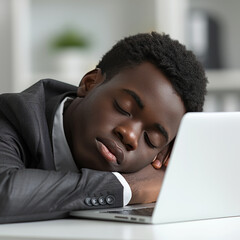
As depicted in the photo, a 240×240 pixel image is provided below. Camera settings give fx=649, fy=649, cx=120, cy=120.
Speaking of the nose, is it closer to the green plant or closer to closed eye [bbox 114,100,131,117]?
closed eye [bbox 114,100,131,117]

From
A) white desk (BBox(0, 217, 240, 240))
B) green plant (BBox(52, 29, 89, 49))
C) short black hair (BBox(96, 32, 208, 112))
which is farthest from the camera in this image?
green plant (BBox(52, 29, 89, 49))

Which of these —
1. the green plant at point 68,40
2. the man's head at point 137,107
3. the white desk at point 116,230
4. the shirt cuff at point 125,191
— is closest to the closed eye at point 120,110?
the man's head at point 137,107

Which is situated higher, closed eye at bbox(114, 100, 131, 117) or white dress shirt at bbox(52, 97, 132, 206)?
closed eye at bbox(114, 100, 131, 117)

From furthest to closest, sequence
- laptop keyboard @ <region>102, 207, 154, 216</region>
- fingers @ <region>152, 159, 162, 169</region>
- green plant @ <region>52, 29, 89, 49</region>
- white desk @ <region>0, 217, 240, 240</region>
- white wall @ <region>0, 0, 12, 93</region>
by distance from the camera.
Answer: green plant @ <region>52, 29, 89, 49</region> < white wall @ <region>0, 0, 12, 93</region> < fingers @ <region>152, 159, 162, 169</region> < laptop keyboard @ <region>102, 207, 154, 216</region> < white desk @ <region>0, 217, 240, 240</region>

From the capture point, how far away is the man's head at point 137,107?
41.9 inches

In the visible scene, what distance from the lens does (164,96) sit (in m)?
1.09

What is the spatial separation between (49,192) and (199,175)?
22cm

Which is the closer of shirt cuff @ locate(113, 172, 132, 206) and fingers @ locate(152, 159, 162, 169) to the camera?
shirt cuff @ locate(113, 172, 132, 206)

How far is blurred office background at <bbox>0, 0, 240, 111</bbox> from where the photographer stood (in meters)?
2.95

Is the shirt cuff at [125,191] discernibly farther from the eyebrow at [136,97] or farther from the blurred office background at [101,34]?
the blurred office background at [101,34]

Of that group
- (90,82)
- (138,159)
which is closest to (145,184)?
(138,159)

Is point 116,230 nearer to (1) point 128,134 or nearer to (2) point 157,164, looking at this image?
(1) point 128,134

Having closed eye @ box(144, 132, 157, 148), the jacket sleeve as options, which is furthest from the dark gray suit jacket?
closed eye @ box(144, 132, 157, 148)

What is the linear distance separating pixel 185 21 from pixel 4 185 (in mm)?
2246
